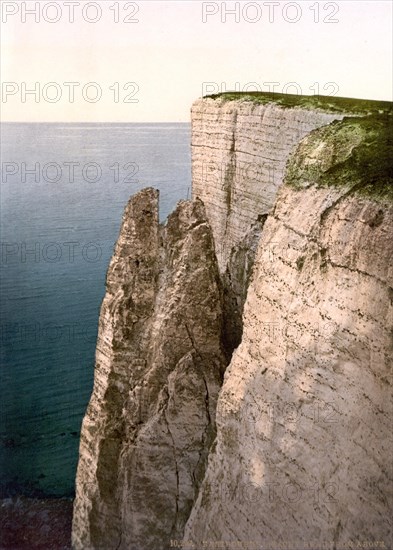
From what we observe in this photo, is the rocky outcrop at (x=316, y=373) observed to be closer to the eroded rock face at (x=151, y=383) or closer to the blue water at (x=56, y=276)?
the eroded rock face at (x=151, y=383)

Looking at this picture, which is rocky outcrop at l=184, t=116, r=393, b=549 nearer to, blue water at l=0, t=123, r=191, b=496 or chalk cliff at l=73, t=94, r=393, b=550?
chalk cliff at l=73, t=94, r=393, b=550

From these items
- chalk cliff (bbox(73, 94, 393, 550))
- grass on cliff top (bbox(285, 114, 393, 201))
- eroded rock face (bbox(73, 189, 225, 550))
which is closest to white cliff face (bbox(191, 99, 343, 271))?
chalk cliff (bbox(73, 94, 393, 550))

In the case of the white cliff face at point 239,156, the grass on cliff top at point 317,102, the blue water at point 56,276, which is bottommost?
the blue water at point 56,276

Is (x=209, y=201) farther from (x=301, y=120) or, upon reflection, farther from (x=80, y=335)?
(x=80, y=335)

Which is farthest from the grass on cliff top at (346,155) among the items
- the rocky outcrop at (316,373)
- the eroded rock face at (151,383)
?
the eroded rock face at (151,383)

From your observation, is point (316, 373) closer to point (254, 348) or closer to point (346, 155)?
point (254, 348)
